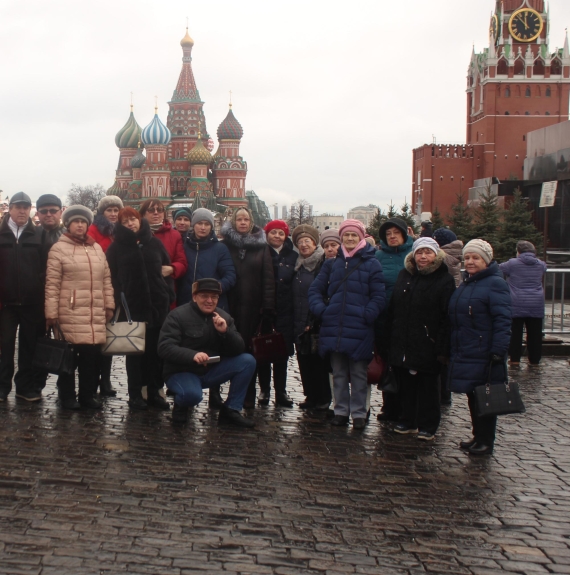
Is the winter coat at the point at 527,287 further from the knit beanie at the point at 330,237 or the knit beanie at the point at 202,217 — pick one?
the knit beanie at the point at 202,217

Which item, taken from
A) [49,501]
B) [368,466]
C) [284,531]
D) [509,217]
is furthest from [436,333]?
[509,217]

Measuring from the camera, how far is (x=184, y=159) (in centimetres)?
9294

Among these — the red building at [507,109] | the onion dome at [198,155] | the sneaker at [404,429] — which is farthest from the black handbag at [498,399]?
the onion dome at [198,155]

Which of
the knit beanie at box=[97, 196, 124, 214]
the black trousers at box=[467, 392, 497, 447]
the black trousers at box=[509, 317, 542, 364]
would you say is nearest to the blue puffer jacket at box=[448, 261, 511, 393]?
A: the black trousers at box=[467, 392, 497, 447]

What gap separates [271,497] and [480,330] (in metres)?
2.27

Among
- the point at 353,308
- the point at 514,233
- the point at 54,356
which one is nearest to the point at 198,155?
the point at 514,233

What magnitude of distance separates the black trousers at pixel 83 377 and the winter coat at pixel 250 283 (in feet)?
4.67

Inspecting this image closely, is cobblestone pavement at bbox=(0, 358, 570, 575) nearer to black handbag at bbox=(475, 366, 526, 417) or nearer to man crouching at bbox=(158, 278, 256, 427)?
man crouching at bbox=(158, 278, 256, 427)

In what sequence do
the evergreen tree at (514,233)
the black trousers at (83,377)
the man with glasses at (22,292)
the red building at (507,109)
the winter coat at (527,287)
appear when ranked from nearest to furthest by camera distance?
the black trousers at (83,377)
the man with glasses at (22,292)
the winter coat at (527,287)
the evergreen tree at (514,233)
the red building at (507,109)

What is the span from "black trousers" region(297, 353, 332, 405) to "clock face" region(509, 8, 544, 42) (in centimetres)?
7976

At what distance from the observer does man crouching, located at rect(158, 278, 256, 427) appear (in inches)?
268

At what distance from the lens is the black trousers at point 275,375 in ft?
26.2

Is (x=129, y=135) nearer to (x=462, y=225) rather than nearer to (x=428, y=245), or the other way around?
(x=462, y=225)

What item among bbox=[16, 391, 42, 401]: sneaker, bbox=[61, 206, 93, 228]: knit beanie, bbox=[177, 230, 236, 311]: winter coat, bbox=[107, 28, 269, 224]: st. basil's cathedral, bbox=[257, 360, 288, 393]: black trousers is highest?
bbox=[107, 28, 269, 224]: st. basil's cathedral
